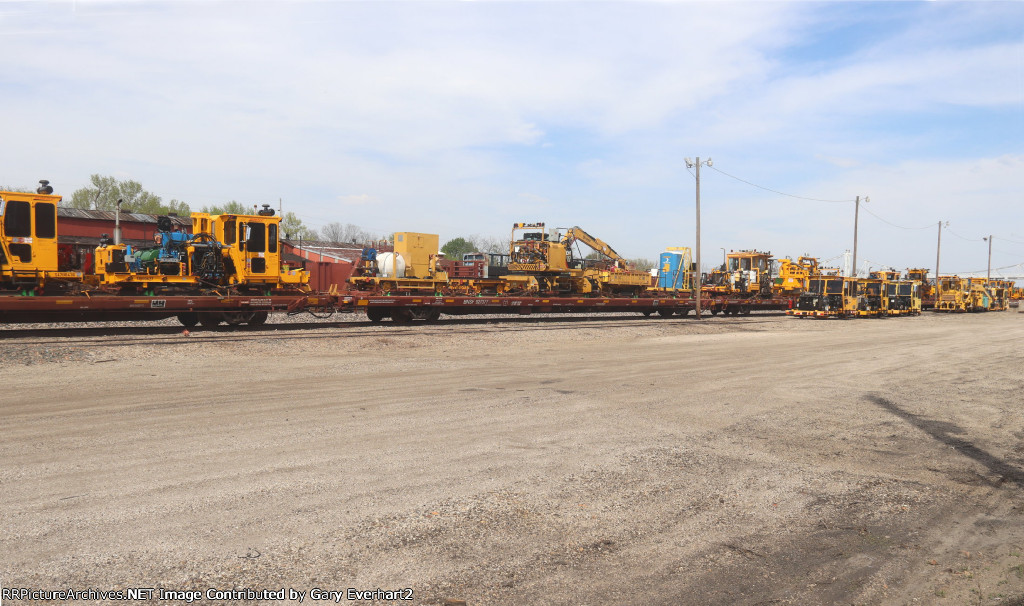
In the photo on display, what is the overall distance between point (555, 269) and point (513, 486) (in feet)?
82.3

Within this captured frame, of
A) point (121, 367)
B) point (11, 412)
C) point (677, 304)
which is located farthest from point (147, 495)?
point (677, 304)

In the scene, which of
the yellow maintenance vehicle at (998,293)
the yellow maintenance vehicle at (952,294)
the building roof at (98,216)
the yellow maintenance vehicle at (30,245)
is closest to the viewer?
the yellow maintenance vehicle at (30,245)

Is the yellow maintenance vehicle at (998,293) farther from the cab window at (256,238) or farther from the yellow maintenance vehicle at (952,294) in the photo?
the cab window at (256,238)

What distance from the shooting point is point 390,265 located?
2481 centimetres

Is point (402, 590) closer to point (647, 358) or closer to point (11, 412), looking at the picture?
point (11, 412)

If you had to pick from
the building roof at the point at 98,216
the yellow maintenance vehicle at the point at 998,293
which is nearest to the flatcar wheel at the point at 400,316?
the building roof at the point at 98,216

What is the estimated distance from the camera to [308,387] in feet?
32.3

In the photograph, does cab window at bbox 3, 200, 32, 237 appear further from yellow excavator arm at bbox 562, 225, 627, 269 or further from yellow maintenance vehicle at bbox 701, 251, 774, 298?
yellow maintenance vehicle at bbox 701, 251, 774, 298

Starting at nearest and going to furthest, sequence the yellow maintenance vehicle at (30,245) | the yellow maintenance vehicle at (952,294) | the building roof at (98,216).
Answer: the yellow maintenance vehicle at (30,245) → the building roof at (98,216) → the yellow maintenance vehicle at (952,294)

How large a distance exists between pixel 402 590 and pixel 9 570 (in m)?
2.22

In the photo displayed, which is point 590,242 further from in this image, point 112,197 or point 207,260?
point 112,197

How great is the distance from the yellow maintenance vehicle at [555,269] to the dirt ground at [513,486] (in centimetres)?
1822

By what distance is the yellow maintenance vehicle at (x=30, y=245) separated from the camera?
51.8 feet

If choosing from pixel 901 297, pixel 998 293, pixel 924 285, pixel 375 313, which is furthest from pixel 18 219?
pixel 998 293
